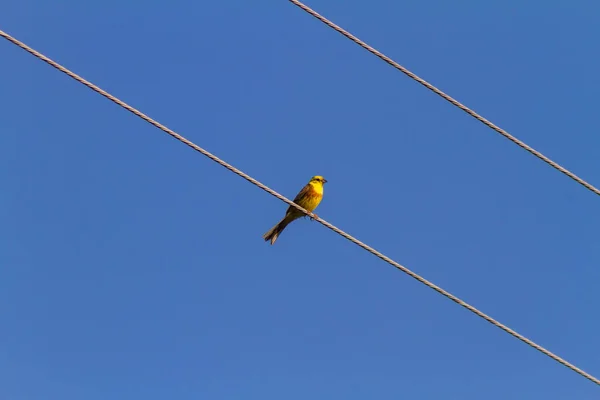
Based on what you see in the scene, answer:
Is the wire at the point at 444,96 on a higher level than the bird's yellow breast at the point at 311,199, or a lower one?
lower

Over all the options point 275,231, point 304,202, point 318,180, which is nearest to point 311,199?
point 304,202

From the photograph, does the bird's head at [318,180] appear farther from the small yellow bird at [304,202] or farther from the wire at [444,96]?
the wire at [444,96]

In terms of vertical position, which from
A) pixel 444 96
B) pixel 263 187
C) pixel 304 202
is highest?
pixel 304 202

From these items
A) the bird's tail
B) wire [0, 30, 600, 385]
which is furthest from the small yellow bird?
wire [0, 30, 600, 385]

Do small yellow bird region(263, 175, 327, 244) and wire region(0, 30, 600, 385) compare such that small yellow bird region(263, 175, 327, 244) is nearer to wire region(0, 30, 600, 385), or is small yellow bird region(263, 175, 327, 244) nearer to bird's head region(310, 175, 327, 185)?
bird's head region(310, 175, 327, 185)

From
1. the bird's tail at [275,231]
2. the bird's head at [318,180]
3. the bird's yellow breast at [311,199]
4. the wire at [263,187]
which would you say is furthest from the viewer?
→ the bird's head at [318,180]

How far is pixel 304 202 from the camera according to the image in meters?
12.8

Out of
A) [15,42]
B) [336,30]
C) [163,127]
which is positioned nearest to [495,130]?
[336,30]

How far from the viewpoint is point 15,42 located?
500cm

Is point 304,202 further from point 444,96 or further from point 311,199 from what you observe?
point 444,96

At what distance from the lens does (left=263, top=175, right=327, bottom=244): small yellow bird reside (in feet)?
39.0

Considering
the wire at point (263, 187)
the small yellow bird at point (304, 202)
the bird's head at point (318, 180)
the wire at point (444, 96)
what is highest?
the bird's head at point (318, 180)

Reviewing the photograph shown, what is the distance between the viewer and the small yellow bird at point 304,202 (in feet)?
39.0

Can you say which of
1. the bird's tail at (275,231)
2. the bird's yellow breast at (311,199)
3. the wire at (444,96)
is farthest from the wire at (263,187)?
the bird's yellow breast at (311,199)
